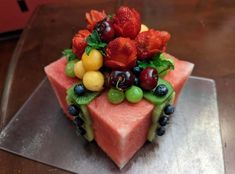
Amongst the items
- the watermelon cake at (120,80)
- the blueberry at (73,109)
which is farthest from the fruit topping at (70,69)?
the blueberry at (73,109)

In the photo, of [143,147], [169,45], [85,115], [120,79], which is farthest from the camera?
[169,45]

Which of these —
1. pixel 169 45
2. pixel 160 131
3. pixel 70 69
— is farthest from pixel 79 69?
pixel 169 45

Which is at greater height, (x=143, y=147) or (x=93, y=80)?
(x=93, y=80)

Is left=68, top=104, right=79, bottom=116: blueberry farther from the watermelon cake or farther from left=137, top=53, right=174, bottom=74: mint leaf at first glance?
left=137, top=53, right=174, bottom=74: mint leaf

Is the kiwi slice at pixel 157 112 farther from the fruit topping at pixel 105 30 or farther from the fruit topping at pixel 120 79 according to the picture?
the fruit topping at pixel 105 30

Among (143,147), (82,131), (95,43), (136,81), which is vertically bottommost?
(143,147)

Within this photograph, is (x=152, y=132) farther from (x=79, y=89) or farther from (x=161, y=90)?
(x=79, y=89)

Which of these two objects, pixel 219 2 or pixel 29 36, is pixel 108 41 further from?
pixel 219 2

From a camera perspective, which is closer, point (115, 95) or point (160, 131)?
point (115, 95)
